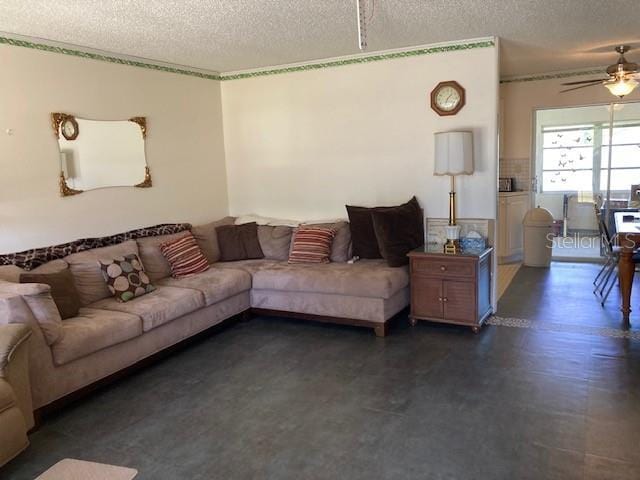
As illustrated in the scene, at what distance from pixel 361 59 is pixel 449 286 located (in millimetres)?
2366

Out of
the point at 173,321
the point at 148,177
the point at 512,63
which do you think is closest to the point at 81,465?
the point at 173,321

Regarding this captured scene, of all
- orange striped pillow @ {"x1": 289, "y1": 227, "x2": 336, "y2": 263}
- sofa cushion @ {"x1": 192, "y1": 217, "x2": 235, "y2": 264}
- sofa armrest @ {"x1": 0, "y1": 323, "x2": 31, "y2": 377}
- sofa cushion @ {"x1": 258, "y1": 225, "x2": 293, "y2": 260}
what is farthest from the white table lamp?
sofa armrest @ {"x1": 0, "y1": 323, "x2": 31, "y2": 377}

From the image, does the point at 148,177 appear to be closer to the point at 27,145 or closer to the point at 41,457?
the point at 27,145

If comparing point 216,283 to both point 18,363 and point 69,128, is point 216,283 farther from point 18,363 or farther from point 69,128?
point 18,363

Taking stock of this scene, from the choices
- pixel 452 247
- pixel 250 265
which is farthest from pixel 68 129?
pixel 452 247

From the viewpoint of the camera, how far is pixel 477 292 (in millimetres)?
4227

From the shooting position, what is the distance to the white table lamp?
4.36 m

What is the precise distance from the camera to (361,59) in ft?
16.5

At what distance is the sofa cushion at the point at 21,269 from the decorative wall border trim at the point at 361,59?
114 inches

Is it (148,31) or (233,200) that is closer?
(148,31)

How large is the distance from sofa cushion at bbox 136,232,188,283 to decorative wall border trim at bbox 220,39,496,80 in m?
2.16

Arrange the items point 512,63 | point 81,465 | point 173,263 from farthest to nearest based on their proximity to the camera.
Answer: point 512,63 → point 173,263 → point 81,465

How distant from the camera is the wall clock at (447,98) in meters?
4.63

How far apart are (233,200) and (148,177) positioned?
129cm
